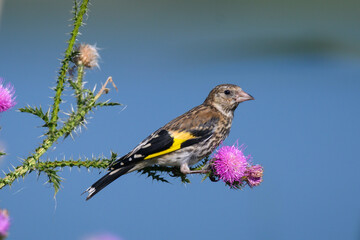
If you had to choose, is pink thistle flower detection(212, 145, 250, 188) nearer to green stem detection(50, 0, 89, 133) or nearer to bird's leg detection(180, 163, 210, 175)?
bird's leg detection(180, 163, 210, 175)

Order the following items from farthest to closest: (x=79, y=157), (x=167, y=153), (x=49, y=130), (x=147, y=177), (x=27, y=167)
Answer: (x=167, y=153) → (x=147, y=177) → (x=79, y=157) → (x=49, y=130) → (x=27, y=167)

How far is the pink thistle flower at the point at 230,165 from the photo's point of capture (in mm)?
1666

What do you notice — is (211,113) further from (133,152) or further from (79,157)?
(79,157)

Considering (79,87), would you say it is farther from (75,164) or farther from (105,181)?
(105,181)

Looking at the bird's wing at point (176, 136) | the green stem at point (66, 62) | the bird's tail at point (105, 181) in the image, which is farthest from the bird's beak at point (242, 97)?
the green stem at point (66, 62)

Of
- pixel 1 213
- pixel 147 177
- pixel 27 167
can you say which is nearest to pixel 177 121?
pixel 147 177

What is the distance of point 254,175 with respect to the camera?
5.50 ft

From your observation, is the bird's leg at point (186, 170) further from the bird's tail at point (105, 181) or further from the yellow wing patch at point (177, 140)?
the bird's tail at point (105, 181)

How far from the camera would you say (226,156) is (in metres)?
1.72

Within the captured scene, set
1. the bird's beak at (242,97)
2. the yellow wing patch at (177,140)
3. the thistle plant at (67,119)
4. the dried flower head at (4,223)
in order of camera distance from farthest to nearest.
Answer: the bird's beak at (242,97) < the yellow wing patch at (177,140) < the thistle plant at (67,119) < the dried flower head at (4,223)

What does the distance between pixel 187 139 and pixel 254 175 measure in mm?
508

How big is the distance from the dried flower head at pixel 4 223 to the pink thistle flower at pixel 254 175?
1.05m

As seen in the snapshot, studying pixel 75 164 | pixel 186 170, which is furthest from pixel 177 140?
pixel 75 164

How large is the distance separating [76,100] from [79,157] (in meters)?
0.19
